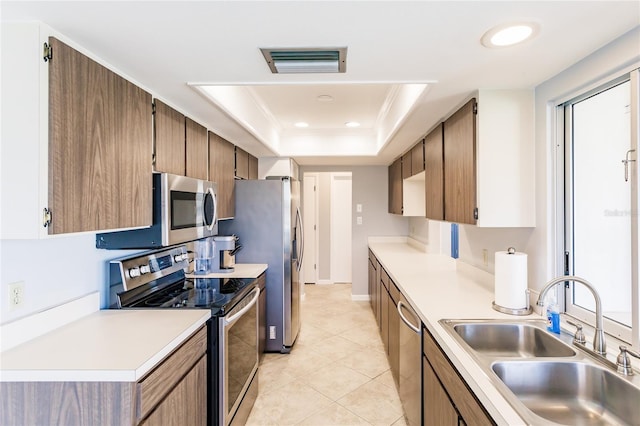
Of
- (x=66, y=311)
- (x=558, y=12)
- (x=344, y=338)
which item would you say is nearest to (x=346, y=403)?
(x=344, y=338)

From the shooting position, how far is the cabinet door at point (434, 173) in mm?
2537

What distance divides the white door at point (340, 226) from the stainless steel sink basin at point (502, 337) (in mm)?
4599

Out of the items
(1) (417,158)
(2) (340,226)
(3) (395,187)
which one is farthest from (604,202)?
(2) (340,226)

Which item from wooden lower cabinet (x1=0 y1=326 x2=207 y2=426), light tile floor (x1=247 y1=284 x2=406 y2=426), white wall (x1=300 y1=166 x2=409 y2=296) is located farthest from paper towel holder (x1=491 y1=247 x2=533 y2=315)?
white wall (x1=300 y1=166 x2=409 y2=296)

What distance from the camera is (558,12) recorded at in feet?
3.75

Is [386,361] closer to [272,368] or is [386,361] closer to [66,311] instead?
[272,368]

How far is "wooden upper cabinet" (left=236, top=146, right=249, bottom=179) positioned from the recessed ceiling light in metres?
2.61

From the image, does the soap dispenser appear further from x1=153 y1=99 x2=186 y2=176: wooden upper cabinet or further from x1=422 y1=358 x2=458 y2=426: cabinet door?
x1=153 y1=99 x2=186 y2=176: wooden upper cabinet

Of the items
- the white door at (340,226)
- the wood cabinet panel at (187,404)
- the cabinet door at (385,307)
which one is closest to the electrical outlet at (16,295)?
the wood cabinet panel at (187,404)

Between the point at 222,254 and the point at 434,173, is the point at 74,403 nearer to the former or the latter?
the point at 222,254

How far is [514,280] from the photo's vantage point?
174cm

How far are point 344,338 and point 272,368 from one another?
3.19 ft

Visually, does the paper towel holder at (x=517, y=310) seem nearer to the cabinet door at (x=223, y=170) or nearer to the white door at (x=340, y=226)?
the cabinet door at (x=223, y=170)

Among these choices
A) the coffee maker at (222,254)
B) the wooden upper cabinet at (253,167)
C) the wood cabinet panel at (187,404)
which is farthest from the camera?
the wooden upper cabinet at (253,167)
